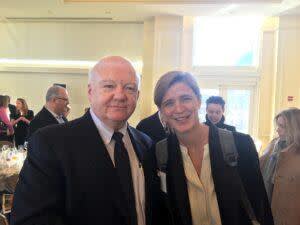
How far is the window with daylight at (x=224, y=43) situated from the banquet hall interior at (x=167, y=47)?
3 cm

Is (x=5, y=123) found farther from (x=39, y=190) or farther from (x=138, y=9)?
(x=39, y=190)

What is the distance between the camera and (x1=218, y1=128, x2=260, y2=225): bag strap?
4.79 feet

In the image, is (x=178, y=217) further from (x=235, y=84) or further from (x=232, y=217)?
(x=235, y=84)

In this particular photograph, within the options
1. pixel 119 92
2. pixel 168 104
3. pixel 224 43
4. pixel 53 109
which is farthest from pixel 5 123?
pixel 224 43

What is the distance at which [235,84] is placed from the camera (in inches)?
330

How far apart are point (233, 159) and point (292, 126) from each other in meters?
1.47

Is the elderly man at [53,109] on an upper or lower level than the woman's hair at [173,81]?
lower

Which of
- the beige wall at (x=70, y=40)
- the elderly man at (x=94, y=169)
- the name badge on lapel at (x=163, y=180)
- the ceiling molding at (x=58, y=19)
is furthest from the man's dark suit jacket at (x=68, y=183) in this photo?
the beige wall at (x=70, y=40)

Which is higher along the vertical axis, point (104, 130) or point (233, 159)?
point (104, 130)

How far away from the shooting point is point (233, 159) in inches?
58.7

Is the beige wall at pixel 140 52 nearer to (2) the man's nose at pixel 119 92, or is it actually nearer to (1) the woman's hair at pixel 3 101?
(1) the woman's hair at pixel 3 101

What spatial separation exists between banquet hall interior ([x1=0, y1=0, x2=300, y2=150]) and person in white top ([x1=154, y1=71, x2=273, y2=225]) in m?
5.49

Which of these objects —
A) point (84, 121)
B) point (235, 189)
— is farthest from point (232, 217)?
point (84, 121)

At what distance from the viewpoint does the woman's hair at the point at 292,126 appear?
264cm
